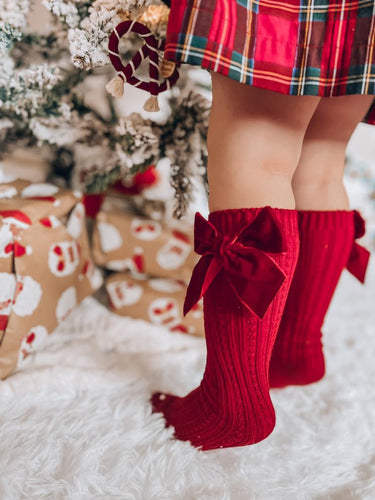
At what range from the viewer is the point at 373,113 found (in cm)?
61

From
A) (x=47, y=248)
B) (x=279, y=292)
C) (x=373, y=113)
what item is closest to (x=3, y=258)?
(x=47, y=248)

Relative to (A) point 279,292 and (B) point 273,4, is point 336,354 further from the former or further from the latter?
(B) point 273,4

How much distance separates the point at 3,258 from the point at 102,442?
0.28m

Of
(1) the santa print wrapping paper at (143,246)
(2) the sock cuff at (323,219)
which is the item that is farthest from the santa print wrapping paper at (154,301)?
(2) the sock cuff at (323,219)

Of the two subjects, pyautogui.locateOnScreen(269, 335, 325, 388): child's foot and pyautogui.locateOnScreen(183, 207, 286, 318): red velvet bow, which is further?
pyautogui.locateOnScreen(269, 335, 325, 388): child's foot

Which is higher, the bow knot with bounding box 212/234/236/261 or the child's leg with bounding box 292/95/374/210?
the child's leg with bounding box 292/95/374/210

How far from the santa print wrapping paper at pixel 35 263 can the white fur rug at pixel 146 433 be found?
0.17ft

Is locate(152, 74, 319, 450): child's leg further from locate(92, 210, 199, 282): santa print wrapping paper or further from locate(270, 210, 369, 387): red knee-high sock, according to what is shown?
locate(92, 210, 199, 282): santa print wrapping paper

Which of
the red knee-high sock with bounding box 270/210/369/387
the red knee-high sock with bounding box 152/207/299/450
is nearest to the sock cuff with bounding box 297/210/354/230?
the red knee-high sock with bounding box 270/210/369/387

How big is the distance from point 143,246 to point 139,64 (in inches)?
15.7

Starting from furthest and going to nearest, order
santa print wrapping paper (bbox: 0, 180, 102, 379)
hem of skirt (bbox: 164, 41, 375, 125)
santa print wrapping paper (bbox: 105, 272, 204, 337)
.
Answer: santa print wrapping paper (bbox: 105, 272, 204, 337), santa print wrapping paper (bbox: 0, 180, 102, 379), hem of skirt (bbox: 164, 41, 375, 125)

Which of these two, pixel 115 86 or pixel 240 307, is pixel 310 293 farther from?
pixel 115 86

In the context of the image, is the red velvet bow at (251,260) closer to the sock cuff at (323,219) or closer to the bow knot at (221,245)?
the bow knot at (221,245)

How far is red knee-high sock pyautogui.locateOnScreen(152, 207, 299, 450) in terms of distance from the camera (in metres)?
0.48
